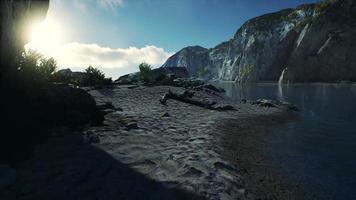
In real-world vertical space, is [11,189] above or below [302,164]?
above

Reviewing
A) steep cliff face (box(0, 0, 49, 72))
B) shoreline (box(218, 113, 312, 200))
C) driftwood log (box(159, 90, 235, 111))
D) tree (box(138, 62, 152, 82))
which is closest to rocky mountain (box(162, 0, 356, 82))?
tree (box(138, 62, 152, 82))

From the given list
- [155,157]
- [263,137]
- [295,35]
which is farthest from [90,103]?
[295,35]

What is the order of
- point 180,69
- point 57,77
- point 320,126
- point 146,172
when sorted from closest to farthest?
point 146,172
point 320,126
point 57,77
point 180,69

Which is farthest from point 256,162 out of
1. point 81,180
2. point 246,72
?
point 246,72

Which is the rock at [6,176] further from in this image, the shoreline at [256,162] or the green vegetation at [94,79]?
the green vegetation at [94,79]

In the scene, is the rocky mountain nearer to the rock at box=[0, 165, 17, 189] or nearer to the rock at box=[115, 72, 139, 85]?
the rock at box=[115, 72, 139, 85]

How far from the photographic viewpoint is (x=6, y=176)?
23.1 feet

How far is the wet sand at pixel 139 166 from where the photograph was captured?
702 centimetres

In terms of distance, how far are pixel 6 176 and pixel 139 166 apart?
3.39 metres

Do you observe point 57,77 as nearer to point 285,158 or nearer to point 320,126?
point 285,158

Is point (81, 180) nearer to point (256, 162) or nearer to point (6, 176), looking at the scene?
point (6, 176)

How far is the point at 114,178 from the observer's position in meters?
7.63

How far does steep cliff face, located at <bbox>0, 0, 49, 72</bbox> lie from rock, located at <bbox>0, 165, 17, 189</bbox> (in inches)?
154

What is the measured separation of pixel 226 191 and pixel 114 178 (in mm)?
2944
